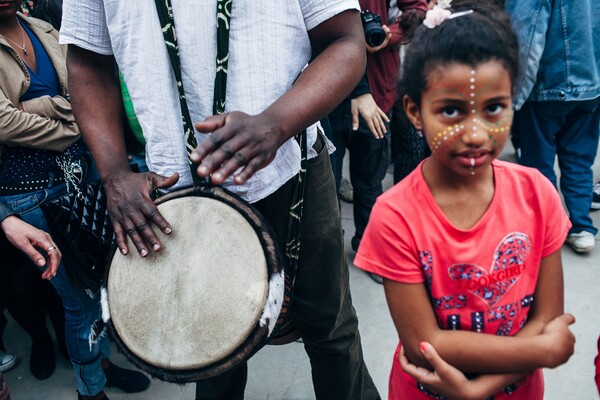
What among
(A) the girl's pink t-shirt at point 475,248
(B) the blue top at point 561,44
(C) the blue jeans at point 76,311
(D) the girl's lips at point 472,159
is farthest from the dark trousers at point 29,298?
(B) the blue top at point 561,44

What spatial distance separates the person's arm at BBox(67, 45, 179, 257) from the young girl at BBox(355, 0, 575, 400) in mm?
613

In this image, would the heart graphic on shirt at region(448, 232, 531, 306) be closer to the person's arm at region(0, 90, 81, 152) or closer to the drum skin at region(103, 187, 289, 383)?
the drum skin at region(103, 187, 289, 383)

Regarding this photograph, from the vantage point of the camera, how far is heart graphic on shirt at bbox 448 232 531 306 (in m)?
1.23

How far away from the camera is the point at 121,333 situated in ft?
5.01

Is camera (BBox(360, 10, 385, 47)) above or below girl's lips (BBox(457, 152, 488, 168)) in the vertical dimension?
below

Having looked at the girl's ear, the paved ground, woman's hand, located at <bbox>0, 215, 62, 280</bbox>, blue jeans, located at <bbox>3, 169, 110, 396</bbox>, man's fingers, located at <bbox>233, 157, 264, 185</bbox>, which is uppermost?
the girl's ear

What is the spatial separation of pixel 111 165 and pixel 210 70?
1.34ft

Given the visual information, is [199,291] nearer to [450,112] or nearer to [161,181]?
[161,181]

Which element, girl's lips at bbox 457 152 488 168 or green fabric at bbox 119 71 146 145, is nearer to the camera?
girl's lips at bbox 457 152 488 168

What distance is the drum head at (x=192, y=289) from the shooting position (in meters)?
1.43

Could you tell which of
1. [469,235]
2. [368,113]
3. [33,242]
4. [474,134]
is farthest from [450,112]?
[368,113]

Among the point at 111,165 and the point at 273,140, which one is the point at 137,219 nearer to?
the point at 111,165

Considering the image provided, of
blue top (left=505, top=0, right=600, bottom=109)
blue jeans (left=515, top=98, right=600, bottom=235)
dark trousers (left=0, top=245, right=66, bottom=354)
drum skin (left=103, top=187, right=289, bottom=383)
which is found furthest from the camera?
blue jeans (left=515, top=98, right=600, bottom=235)

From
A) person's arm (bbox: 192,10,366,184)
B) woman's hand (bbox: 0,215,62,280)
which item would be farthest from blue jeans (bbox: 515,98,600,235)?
woman's hand (bbox: 0,215,62,280)
